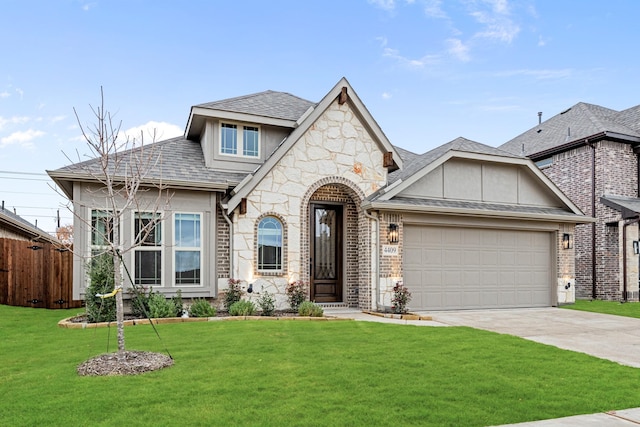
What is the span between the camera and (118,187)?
34.9ft

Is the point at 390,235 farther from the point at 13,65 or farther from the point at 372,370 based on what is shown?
the point at 13,65

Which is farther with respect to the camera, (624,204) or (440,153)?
(624,204)

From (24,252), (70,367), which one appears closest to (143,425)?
(70,367)

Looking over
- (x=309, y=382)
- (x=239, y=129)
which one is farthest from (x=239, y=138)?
(x=309, y=382)

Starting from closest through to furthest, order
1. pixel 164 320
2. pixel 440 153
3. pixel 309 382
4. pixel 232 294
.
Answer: pixel 309 382 < pixel 164 320 < pixel 232 294 < pixel 440 153

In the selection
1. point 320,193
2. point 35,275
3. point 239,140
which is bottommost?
point 35,275

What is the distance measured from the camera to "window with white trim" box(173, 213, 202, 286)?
11.0 meters

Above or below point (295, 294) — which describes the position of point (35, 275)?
above

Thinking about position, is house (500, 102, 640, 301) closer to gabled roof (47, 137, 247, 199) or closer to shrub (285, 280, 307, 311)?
shrub (285, 280, 307, 311)

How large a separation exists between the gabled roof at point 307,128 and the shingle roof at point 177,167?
1.80 feet

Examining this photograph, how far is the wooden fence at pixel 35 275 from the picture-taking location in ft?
43.0

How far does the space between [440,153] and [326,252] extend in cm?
429

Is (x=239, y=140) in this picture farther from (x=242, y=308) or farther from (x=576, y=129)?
(x=576, y=129)

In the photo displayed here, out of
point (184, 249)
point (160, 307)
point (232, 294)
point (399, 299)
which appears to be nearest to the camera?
point (160, 307)
